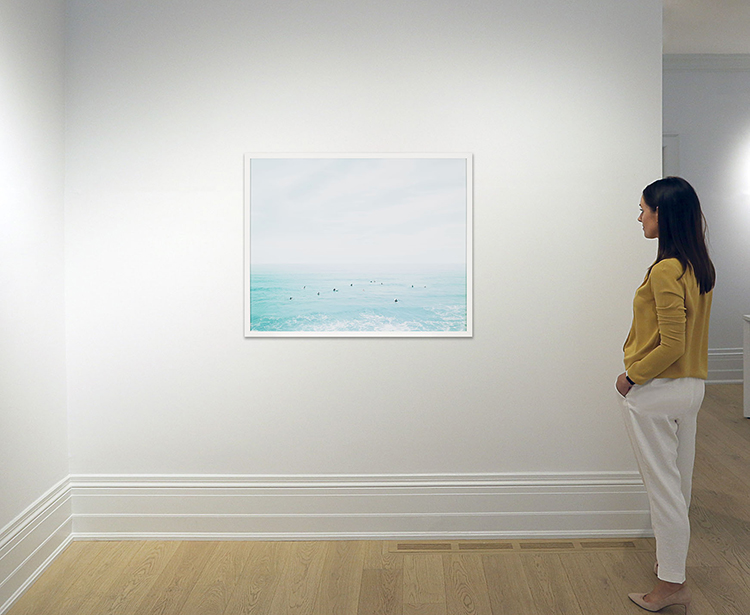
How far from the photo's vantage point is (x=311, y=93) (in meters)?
2.72

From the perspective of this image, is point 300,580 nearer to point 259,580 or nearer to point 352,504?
point 259,580

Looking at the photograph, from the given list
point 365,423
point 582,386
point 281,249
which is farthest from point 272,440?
point 582,386

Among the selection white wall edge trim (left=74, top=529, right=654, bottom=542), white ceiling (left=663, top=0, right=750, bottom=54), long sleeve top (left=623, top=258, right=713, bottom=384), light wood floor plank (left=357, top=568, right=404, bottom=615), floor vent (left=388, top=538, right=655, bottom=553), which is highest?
white ceiling (left=663, top=0, right=750, bottom=54)

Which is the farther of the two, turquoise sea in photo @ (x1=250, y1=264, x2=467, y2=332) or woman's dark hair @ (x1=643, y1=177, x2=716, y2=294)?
turquoise sea in photo @ (x1=250, y1=264, x2=467, y2=332)

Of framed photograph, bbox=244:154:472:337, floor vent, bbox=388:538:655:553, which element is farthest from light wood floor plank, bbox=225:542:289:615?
framed photograph, bbox=244:154:472:337

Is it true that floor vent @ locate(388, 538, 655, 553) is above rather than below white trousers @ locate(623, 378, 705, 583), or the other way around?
below

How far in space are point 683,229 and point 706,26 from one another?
3.15 meters

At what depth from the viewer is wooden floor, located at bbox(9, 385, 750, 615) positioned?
225 centimetres

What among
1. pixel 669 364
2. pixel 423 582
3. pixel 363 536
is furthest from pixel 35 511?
pixel 669 364

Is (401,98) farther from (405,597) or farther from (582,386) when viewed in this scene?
(405,597)

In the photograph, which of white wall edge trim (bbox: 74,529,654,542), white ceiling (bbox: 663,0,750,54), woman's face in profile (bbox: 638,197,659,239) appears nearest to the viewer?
woman's face in profile (bbox: 638,197,659,239)

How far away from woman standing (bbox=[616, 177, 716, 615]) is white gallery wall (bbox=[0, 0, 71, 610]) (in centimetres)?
235

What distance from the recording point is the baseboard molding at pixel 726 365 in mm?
5836

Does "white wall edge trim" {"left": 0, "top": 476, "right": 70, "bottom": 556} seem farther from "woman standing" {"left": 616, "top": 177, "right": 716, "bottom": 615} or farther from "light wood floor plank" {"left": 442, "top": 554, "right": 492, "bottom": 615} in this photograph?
"woman standing" {"left": 616, "top": 177, "right": 716, "bottom": 615}
